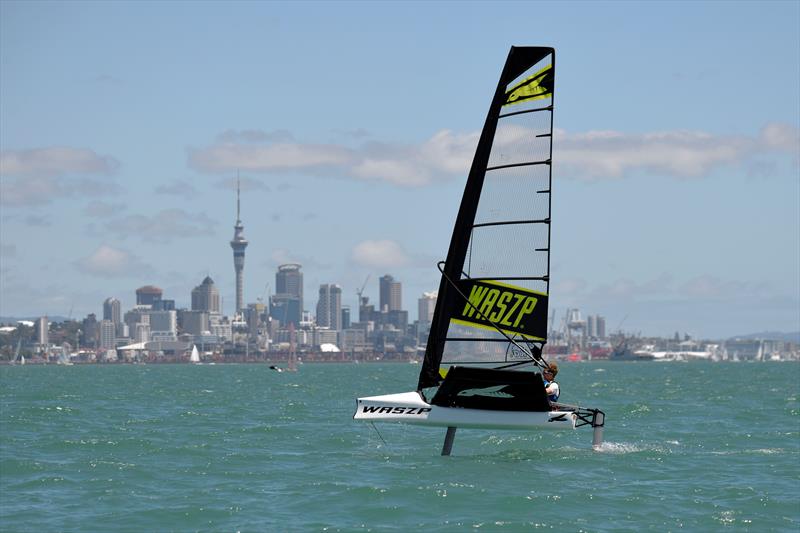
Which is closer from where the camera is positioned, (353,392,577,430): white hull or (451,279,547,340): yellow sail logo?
(353,392,577,430): white hull

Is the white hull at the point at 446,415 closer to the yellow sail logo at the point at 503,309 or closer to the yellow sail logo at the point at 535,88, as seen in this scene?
the yellow sail logo at the point at 503,309

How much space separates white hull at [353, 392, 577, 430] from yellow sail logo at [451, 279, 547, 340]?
1.43 meters

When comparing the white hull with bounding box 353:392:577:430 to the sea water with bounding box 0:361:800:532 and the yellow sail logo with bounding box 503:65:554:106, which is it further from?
the yellow sail logo with bounding box 503:65:554:106

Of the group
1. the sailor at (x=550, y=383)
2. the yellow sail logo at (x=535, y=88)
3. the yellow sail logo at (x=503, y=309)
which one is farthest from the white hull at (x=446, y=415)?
the yellow sail logo at (x=535, y=88)

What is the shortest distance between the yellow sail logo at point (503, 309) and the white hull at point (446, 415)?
143 centimetres

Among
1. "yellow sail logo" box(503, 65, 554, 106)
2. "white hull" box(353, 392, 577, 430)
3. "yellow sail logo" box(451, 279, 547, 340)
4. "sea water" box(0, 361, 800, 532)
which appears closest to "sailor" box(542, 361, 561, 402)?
"white hull" box(353, 392, 577, 430)

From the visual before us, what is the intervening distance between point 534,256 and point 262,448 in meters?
7.64

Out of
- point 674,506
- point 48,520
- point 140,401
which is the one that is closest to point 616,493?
point 674,506

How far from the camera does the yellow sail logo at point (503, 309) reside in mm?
22359

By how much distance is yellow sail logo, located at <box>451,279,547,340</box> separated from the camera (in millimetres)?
22359

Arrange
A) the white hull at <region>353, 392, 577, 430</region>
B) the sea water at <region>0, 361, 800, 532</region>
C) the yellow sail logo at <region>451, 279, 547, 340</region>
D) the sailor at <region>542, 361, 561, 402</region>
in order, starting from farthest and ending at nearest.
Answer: the sailor at <region>542, 361, 561, 402</region>
the yellow sail logo at <region>451, 279, 547, 340</region>
the white hull at <region>353, 392, 577, 430</region>
the sea water at <region>0, 361, 800, 532</region>

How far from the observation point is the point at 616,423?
34.8 metres

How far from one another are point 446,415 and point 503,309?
214 centimetres

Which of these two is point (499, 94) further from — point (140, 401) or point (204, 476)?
point (140, 401)
